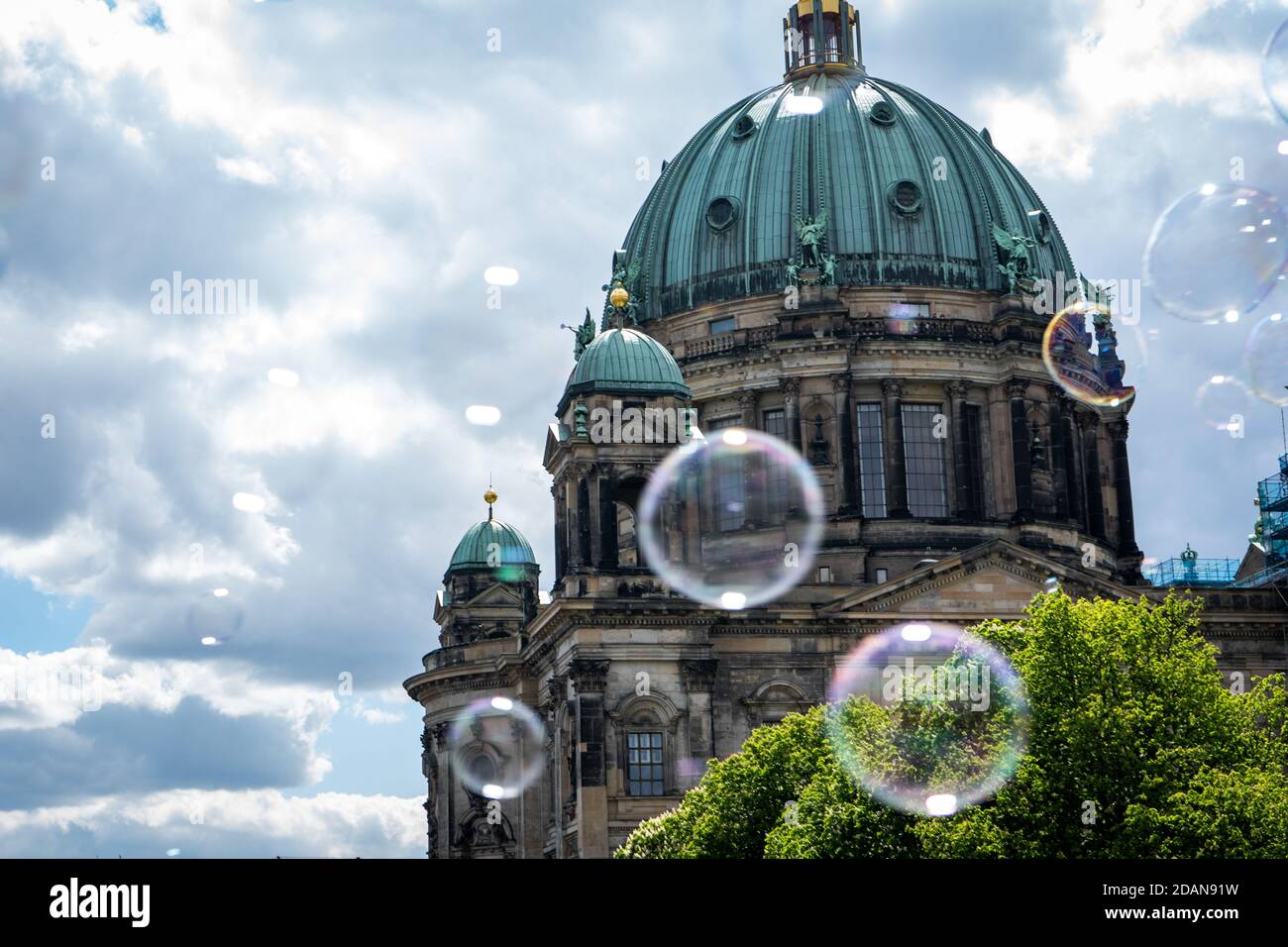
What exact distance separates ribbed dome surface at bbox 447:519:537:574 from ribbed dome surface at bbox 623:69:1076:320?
17.0 metres

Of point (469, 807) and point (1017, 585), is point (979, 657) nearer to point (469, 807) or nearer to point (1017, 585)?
point (1017, 585)

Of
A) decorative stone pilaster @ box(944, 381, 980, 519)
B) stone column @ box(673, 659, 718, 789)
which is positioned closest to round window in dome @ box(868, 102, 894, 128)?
decorative stone pilaster @ box(944, 381, 980, 519)

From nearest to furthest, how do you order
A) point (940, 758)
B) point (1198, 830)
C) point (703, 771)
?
point (1198, 830) < point (940, 758) < point (703, 771)

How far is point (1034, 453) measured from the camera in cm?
8475

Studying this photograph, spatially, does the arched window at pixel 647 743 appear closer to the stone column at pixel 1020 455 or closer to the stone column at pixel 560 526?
the stone column at pixel 560 526

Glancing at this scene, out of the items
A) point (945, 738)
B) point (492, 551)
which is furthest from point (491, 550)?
point (945, 738)

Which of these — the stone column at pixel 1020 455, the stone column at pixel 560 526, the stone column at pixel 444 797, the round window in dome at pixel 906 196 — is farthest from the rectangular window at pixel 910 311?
the stone column at pixel 444 797

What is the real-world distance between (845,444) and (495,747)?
64.0ft

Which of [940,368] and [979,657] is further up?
[940,368]
